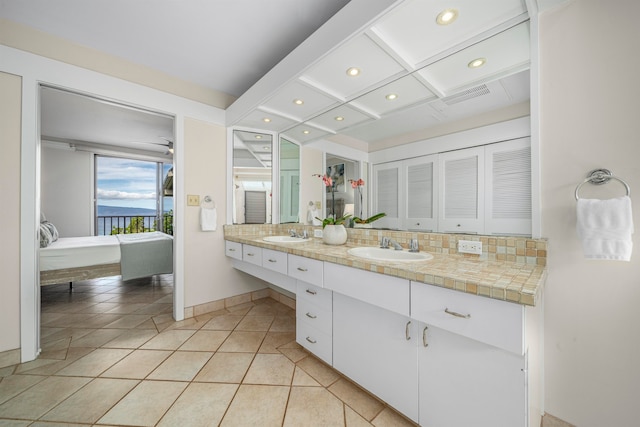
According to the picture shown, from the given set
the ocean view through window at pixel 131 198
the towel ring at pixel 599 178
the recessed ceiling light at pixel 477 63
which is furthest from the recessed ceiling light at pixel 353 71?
the ocean view through window at pixel 131 198

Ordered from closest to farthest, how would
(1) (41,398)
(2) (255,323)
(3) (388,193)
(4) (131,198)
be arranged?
(1) (41,398), (3) (388,193), (2) (255,323), (4) (131,198)

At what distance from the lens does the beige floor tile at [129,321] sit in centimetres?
231

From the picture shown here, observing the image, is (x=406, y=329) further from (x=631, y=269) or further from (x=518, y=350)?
(x=631, y=269)

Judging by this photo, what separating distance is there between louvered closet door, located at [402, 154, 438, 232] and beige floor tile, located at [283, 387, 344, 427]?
117 cm

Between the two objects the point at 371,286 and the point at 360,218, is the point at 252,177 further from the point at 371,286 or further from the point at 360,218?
the point at 371,286

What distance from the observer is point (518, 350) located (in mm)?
790

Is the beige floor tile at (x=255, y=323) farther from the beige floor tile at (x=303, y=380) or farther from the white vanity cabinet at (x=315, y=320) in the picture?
the beige floor tile at (x=303, y=380)

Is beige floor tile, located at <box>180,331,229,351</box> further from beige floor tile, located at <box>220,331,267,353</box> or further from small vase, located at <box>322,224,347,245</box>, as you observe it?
small vase, located at <box>322,224,347,245</box>

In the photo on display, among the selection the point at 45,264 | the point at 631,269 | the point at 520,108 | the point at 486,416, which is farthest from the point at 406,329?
the point at 45,264

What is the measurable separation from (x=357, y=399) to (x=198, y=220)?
2.13 m

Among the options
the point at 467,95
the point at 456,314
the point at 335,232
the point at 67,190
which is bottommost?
the point at 456,314

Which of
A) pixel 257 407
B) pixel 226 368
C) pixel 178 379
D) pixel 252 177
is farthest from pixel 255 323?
pixel 252 177

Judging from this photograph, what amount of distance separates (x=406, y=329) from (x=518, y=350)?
47 centimetres

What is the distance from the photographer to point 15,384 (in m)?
1.51
